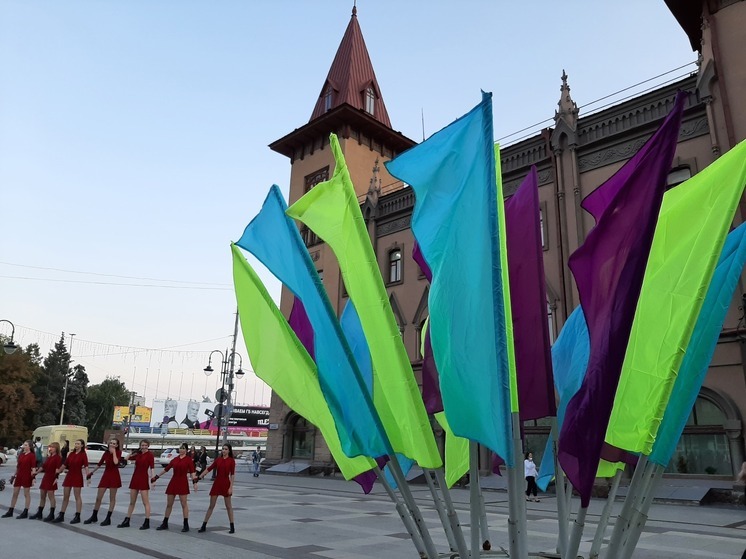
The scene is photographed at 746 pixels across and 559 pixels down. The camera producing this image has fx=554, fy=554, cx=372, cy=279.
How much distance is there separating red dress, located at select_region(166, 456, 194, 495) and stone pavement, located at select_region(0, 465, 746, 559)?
2.43 ft

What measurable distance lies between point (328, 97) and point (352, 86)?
Result: 1.81m

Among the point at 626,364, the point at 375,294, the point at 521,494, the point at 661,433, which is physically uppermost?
the point at 375,294

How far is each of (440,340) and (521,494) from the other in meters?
1.28

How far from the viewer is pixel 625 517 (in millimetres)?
4137

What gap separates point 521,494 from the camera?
4.02 m

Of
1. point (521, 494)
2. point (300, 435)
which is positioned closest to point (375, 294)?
point (521, 494)

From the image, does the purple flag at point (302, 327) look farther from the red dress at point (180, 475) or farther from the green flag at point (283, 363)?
the red dress at point (180, 475)

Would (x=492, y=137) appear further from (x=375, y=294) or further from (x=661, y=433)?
(x=661, y=433)

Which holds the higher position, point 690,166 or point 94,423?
point 690,166

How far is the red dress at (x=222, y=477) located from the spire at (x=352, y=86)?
27.7 m

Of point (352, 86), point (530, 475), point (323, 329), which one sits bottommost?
point (530, 475)

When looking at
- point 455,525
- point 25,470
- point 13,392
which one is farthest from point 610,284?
point 13,392

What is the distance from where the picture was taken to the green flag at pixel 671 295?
4.07 m

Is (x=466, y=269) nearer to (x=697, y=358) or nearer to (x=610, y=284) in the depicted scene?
(x=610, y=284)
